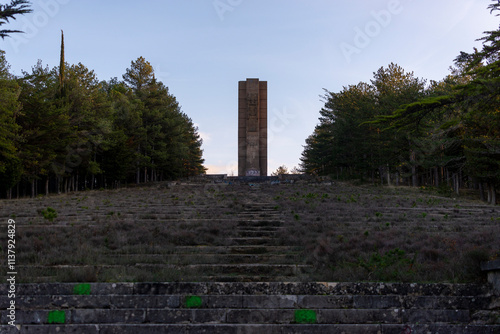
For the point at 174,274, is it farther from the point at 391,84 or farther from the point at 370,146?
the point at 391,84

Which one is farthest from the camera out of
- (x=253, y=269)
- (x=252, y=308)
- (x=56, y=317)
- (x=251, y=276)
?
(x=253, y=269)

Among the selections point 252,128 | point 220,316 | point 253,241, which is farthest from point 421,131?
point 252,128

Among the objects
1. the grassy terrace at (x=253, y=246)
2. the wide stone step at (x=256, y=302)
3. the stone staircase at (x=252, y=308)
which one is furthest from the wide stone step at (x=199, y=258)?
the wide stone step at (x=256, y=302)

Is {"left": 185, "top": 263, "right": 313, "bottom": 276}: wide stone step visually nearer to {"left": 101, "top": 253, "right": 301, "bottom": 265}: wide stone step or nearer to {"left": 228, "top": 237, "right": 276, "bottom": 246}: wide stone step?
{"left": 101, "top": 253, "right": 301, "bottom": 265}: wide stone step

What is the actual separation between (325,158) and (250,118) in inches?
413

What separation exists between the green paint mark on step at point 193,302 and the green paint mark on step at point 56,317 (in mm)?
1658

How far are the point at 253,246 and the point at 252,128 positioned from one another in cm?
3369

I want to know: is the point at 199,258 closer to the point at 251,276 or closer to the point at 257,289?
the point at 251,276

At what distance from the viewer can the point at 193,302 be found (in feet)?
19.4

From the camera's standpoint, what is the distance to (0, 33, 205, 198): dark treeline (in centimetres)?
2664

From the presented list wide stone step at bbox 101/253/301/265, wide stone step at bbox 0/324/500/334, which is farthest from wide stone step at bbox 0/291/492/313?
wide stone step at bbox 101/253/301/265

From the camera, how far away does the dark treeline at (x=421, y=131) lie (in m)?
7.88

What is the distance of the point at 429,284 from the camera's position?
20.9 feet

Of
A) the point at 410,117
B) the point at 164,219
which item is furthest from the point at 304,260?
the point at 164,219
